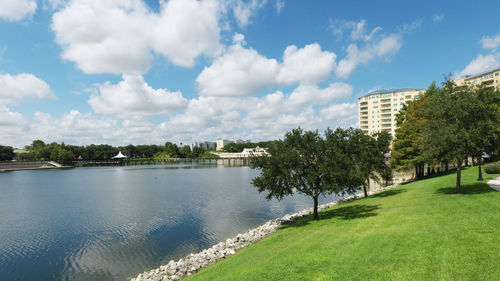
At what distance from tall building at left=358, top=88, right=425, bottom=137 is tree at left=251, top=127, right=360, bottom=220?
385ft

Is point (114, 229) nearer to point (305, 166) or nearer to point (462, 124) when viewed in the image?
point (305, 166)

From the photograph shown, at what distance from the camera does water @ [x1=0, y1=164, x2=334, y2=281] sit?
24016 millimetres

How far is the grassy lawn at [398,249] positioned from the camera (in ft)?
35.0

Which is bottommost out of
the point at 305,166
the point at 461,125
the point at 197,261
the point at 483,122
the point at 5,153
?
the point at 197,261

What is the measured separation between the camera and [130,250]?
89.2 ft

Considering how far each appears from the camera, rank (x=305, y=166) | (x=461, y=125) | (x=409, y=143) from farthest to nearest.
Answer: (x=409, y=143) → (x=305, y=166) → (x=461, y=125)

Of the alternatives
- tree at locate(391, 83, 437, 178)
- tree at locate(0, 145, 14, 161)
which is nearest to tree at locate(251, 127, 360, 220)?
tree at locate(391, 83, 437, 178)

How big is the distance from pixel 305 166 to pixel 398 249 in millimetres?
14728

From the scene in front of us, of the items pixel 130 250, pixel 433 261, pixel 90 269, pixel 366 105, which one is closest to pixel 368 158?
pixel 433 261

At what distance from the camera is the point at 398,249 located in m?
13.2

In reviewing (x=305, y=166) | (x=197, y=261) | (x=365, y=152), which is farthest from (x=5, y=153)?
(x=365, y=152)

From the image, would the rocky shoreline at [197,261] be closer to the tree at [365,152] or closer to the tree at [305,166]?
the tree at [305,166]

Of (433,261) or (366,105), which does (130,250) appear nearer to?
(433,261)

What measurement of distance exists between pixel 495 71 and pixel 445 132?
106 metres
